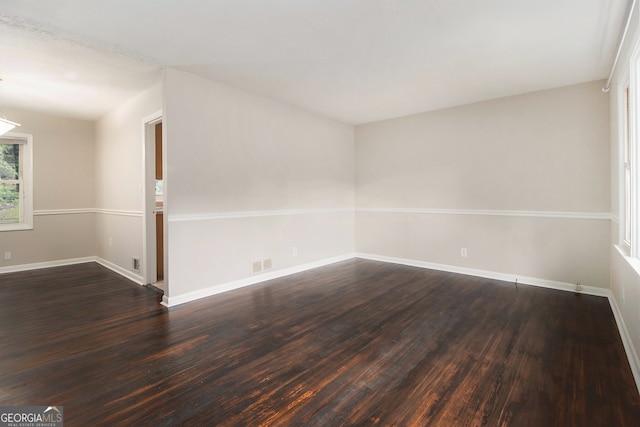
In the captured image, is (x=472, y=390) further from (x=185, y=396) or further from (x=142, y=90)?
(x=142, y=90)

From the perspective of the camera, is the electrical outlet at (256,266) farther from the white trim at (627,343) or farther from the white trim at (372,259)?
the white trim at (627,343)

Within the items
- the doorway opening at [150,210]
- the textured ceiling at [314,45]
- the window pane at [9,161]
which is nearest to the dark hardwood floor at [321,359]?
the doorway opening at [150,210]

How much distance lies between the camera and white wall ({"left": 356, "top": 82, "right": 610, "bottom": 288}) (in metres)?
3.51

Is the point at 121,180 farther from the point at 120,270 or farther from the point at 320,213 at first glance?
the point at 320,213

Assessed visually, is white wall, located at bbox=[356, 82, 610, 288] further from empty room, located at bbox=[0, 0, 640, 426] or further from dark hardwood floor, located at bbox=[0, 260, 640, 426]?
dark hardwood floor, located at bbox=[0, 260, 640, 426]

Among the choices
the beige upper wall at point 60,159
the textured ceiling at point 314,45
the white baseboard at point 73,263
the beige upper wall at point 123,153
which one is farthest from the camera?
the beige upper wall at point 60,159

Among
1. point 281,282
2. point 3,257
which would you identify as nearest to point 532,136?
point 281,282

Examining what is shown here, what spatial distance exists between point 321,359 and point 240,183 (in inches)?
96.9

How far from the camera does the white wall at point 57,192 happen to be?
4723 mm

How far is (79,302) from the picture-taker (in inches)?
129

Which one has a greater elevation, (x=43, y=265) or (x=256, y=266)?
(x=256, y=266)

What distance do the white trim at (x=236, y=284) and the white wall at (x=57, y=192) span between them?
10.8 ft

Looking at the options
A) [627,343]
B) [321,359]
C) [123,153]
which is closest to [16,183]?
[123,153]

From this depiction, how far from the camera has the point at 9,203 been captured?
187 inches
